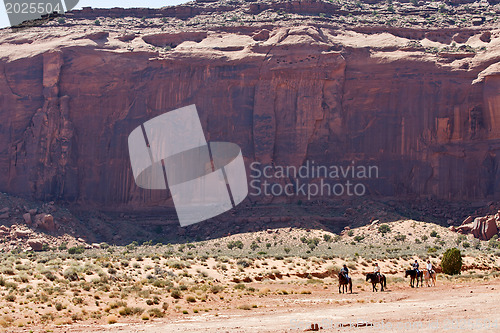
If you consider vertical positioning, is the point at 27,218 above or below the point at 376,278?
below

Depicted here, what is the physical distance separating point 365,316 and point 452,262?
15726 mm

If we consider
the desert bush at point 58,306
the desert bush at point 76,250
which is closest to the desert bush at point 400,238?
the desert bush at point 76,250

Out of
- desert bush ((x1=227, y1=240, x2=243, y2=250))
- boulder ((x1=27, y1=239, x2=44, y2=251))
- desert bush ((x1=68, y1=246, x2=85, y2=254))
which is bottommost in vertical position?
desert bush ((x1=227, y1=240, x2=243, y2=250))

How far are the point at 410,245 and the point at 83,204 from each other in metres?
25.2

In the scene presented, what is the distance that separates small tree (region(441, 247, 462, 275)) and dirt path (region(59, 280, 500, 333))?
8.52 meters

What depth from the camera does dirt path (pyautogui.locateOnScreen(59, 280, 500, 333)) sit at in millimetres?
16828

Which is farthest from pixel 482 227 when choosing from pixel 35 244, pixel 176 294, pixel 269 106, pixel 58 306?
pixel 58 306

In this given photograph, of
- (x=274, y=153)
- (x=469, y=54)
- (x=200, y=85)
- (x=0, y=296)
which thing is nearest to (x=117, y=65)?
(x=200, y=85)

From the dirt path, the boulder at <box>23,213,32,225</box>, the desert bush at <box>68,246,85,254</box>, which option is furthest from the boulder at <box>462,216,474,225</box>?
the boulder at <box>23,213,32,225</box>

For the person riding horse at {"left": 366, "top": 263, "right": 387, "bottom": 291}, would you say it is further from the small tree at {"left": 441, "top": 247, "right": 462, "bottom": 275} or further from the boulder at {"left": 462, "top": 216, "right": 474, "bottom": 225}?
the boulder at {"left": 462, "top": 216, "right": 474, "bottom": 225}

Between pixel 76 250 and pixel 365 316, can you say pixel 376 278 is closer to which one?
pixel 365 316

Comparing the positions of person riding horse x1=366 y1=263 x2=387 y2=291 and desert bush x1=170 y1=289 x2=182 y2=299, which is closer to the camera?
desert bush x1=170 y1=289 x2=182 y2=299

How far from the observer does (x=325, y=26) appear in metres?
59.1

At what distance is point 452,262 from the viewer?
33.5 meters
